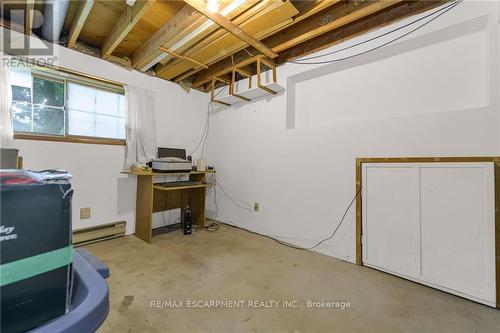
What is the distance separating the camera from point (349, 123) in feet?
7.68

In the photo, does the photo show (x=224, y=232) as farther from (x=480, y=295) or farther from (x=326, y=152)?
(x=480, y=295)

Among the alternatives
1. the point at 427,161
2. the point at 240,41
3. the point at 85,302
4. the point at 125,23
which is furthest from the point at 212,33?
the point at 85,302

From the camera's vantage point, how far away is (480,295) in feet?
5.37

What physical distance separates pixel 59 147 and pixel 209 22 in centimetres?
213

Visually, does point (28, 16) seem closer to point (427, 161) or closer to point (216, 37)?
point (216, 37)

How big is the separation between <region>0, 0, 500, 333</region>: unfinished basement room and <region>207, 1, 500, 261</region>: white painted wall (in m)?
0.02

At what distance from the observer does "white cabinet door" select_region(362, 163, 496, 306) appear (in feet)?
5.42

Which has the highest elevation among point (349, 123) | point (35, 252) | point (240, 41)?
point (240, 41)

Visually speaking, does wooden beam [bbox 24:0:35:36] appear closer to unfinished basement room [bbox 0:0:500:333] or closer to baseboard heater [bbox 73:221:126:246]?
unfinished basement room [bbox 0:0:500:333]

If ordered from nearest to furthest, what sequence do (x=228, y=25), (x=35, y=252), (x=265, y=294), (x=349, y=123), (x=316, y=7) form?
(x=35, y=252) < (x=265, y=294) < (x=316, y=7) < (x=228, y=25) < (x=349, y=123)

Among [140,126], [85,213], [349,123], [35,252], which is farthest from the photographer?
[140,126]

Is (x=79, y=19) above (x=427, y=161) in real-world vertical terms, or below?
above

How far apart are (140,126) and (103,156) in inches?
23.4

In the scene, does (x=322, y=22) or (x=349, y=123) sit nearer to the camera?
(x=322, y=22)
